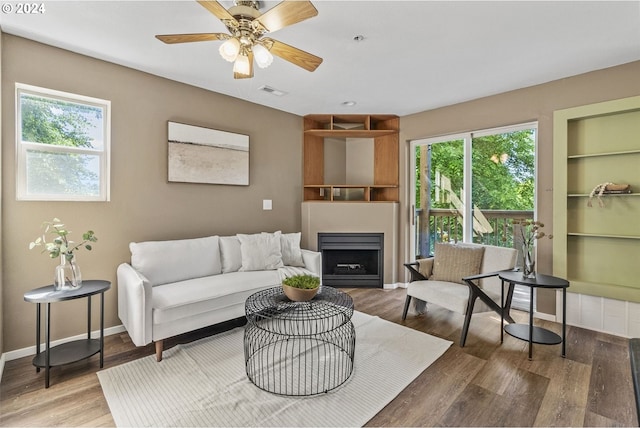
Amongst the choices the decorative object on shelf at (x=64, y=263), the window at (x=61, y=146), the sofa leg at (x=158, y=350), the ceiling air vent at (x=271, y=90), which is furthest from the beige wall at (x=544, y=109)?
the decorative object on shelf at (x=64, y=263)

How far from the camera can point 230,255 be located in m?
3.07

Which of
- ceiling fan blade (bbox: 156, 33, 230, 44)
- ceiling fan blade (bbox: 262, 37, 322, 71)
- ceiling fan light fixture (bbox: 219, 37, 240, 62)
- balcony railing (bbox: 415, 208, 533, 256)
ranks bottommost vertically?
balcony railing (bbox: 415, 208, 533, 256)

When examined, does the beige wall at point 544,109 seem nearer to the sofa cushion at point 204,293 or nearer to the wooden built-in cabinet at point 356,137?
the wooden built-in cabinet at point 356,137

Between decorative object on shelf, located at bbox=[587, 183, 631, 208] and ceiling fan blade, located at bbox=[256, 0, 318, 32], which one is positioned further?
decorative object on shelf, located at bbox=[587, 183, 631, 208]

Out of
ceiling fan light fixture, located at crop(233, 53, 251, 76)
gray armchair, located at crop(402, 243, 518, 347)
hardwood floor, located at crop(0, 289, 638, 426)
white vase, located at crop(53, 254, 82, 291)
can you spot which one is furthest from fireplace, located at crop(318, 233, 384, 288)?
white vase, located at crop(53, 254, 82, 291)

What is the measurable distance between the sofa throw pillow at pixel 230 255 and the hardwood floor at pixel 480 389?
0.74 m

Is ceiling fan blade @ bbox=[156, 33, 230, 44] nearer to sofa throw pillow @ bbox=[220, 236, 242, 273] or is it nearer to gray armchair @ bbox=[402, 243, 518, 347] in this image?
sofa throw pillow @ bbox=[220, 236, 242, 273]

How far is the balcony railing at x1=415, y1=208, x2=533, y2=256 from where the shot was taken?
11.4 feet

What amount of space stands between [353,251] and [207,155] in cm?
242

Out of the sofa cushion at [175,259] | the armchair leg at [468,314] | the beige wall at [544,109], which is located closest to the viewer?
the armchair leg at [468,314]

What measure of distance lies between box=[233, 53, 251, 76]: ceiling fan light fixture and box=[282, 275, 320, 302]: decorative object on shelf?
4.92 feet

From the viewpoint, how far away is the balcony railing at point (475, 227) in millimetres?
3485

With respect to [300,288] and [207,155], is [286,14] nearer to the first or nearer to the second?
[300,288]

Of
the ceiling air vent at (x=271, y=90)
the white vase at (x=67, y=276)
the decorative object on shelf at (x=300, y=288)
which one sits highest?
the ceiling air vent at (x=271, y=90)
